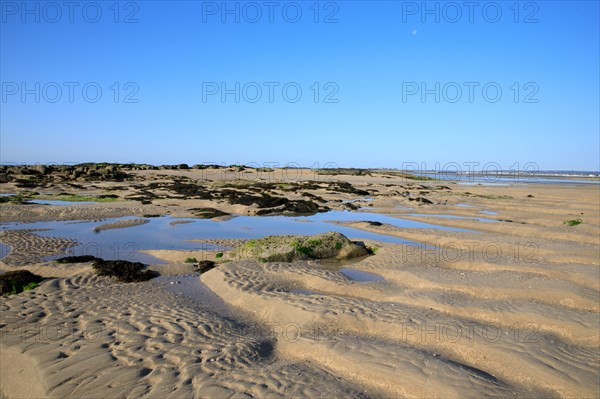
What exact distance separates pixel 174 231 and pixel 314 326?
38.6 ft

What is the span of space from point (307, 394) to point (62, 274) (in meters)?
8.36

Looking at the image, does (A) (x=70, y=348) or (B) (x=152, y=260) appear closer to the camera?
(A) (x=70, y=348)

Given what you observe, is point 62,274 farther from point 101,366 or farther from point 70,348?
point 101,366

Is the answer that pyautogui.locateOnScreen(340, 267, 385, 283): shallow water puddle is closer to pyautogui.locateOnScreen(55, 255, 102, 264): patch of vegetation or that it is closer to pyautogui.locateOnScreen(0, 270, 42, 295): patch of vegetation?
pyautogui.locateOnScreen(55, 255, 102, 264): patch of vegetation

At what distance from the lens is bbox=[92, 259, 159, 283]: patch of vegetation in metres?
10.1

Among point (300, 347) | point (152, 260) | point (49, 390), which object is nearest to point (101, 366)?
point (49, 390)

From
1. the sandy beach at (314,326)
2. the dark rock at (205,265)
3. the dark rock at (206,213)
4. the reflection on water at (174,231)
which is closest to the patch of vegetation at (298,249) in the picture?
the sandy beach at (314,326)

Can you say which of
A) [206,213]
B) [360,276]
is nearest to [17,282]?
[360,276]

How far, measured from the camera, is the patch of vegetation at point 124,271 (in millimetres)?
10062

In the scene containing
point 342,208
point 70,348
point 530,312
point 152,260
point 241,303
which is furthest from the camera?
point 342,208

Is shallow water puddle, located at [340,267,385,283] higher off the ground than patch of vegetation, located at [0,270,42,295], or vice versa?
patch of vegetation, located at [0,270,42,295]

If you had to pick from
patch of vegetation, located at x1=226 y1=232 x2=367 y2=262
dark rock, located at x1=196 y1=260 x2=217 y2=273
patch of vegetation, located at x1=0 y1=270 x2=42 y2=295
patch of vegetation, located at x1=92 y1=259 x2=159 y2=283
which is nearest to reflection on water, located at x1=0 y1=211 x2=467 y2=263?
patch of vegetation, located at x1=92 y1=259 x2=159 y2=283

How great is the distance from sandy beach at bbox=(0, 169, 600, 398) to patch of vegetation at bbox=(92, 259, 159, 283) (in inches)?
12.0

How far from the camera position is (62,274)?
33.7 feet
